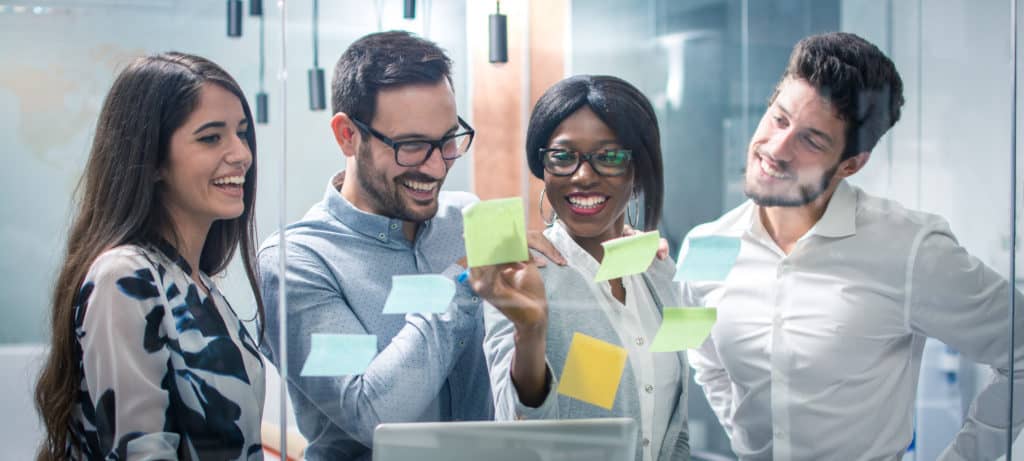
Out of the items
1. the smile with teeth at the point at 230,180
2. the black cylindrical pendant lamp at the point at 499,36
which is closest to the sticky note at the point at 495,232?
the black cylindrical pendant lamp at the point at 499,36

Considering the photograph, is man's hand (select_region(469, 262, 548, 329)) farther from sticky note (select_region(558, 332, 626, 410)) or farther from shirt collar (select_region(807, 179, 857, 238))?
shirt collar (select_region(807, 179, 857, 238))

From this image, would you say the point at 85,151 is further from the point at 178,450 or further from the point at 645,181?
the point at 645,181

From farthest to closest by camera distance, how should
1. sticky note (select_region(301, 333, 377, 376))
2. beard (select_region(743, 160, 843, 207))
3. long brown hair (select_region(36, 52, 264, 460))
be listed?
beard (select_region(743, 160, 843, 207)), sticky note (select_region(301, 333, 377, 376)), long brown hair (select_region(36, 52, 264, 460))

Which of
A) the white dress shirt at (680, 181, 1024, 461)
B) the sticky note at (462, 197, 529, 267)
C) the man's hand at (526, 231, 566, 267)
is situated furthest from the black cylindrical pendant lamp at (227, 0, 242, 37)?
the white dress shirt at (680, 181, 1024, 461)

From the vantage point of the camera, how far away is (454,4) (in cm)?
151

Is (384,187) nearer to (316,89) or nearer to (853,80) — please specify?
(316,89)

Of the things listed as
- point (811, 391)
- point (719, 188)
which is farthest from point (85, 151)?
point (811, 391)

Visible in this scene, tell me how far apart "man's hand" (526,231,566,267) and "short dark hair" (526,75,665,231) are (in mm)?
103

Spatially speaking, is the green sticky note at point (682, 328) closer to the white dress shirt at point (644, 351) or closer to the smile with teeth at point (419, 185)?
the white dress shirt at point (644, 351)

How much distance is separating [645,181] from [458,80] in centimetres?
38

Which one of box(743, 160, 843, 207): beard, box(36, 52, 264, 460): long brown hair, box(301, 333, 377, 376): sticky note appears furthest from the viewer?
box(743, 160, 843, 207): beard

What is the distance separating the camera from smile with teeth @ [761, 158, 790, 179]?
1.53 metres

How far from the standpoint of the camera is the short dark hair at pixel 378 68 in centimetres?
143

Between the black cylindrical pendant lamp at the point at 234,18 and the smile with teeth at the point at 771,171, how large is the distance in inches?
38.5
